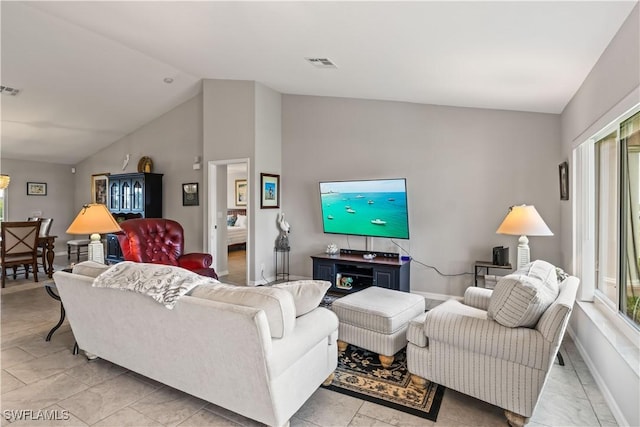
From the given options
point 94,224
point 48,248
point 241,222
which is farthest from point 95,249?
point 241,222

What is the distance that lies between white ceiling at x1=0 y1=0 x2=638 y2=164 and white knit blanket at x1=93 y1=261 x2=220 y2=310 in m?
2.12

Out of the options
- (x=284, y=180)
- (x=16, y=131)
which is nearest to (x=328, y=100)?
(x=284, y=180)

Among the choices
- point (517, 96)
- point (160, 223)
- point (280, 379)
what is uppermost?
point (517, 96)

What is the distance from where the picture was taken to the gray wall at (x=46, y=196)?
24.6 feet

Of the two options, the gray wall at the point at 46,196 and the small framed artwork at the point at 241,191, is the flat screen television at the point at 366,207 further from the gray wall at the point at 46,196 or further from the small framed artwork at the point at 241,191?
the gray wall at the point at 46,196

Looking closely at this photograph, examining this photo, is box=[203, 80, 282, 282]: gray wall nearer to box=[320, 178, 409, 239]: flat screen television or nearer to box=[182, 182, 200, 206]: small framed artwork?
box=[182, 182, 200, 206]: small framed artwork

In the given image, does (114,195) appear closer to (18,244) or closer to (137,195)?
(137,195)

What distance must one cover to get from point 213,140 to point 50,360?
3.65m

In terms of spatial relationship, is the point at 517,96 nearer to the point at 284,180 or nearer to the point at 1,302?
the point at 284,180

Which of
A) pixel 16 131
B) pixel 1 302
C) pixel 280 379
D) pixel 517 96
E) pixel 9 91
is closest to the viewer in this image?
pixel 280 379

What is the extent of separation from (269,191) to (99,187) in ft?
16.0

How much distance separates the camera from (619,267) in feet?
7.90

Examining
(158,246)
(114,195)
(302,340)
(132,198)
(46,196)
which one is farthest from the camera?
(46,196)

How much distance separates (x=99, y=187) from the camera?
25.6 ft
